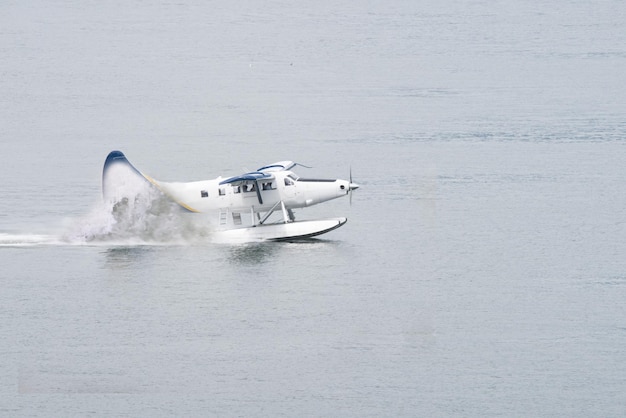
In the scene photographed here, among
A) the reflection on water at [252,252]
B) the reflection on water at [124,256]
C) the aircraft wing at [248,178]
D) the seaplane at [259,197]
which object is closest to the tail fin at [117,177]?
Answer: the seaplane at [259,197]

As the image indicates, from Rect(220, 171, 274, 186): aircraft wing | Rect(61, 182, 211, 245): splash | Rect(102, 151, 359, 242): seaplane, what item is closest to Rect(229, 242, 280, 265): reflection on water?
Rect(102, 151, 359, 242): seaplane

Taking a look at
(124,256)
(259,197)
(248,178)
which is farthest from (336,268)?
(124,256)

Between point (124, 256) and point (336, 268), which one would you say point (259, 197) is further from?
point (124, 256)

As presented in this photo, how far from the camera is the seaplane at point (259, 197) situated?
70.3 meters

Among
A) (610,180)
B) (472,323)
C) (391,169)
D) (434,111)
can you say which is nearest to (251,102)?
(434,111)

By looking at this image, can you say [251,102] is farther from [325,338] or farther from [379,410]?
[379,410]

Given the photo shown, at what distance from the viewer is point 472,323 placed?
59094 mm

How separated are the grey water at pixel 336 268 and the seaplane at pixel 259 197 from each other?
4.15 ft

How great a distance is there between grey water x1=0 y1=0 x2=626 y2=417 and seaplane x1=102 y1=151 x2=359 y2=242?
127cm

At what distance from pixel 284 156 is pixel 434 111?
29.7 meters

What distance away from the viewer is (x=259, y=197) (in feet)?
232

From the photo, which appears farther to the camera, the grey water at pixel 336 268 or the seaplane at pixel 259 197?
the seaplane at pixel 259 197

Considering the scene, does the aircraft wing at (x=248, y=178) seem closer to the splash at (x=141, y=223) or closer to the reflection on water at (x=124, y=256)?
the splash at (x=141, y=223)

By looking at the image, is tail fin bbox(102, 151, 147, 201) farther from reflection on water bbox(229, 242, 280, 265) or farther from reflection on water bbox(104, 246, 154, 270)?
reflection on water bbox(229, 242, 280, 265)
